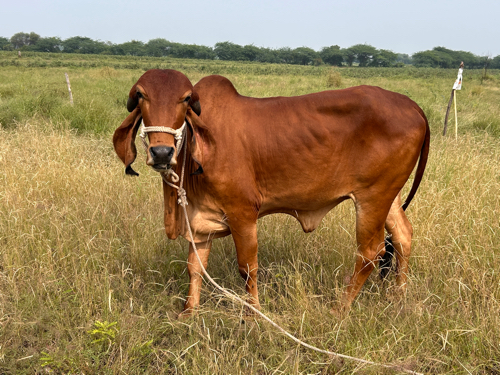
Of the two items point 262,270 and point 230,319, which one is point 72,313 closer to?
point 230,319

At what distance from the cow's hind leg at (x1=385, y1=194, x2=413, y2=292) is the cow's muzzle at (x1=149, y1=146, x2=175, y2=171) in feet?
5.86

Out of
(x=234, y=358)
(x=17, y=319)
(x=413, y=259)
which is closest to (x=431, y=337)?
(x=413, y=259)

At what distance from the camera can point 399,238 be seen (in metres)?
3.02

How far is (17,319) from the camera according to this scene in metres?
2.56

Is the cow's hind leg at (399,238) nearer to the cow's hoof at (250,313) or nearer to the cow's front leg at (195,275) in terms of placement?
the cow's hoof at (250,313)

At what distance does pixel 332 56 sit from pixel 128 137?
8837 centimetres

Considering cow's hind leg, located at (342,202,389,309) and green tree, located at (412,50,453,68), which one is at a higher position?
green tree, located at (412,50,453,68)

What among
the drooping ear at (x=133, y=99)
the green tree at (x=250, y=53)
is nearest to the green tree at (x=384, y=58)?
the green tree at (x=250, y=53)

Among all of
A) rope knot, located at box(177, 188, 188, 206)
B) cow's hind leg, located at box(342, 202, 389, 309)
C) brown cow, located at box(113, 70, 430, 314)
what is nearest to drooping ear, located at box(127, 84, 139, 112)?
brown cow, located at box(113, 70, 430, 314)

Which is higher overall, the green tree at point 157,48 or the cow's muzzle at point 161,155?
the green tree at point 157,48

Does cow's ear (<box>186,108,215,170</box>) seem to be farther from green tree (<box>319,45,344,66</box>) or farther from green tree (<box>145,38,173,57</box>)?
green tree (<box>145,38,173,57</box>)

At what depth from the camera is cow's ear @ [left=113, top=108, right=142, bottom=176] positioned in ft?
7.45

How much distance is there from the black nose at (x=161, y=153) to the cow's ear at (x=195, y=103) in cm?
39

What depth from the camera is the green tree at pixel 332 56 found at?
84269 mm
